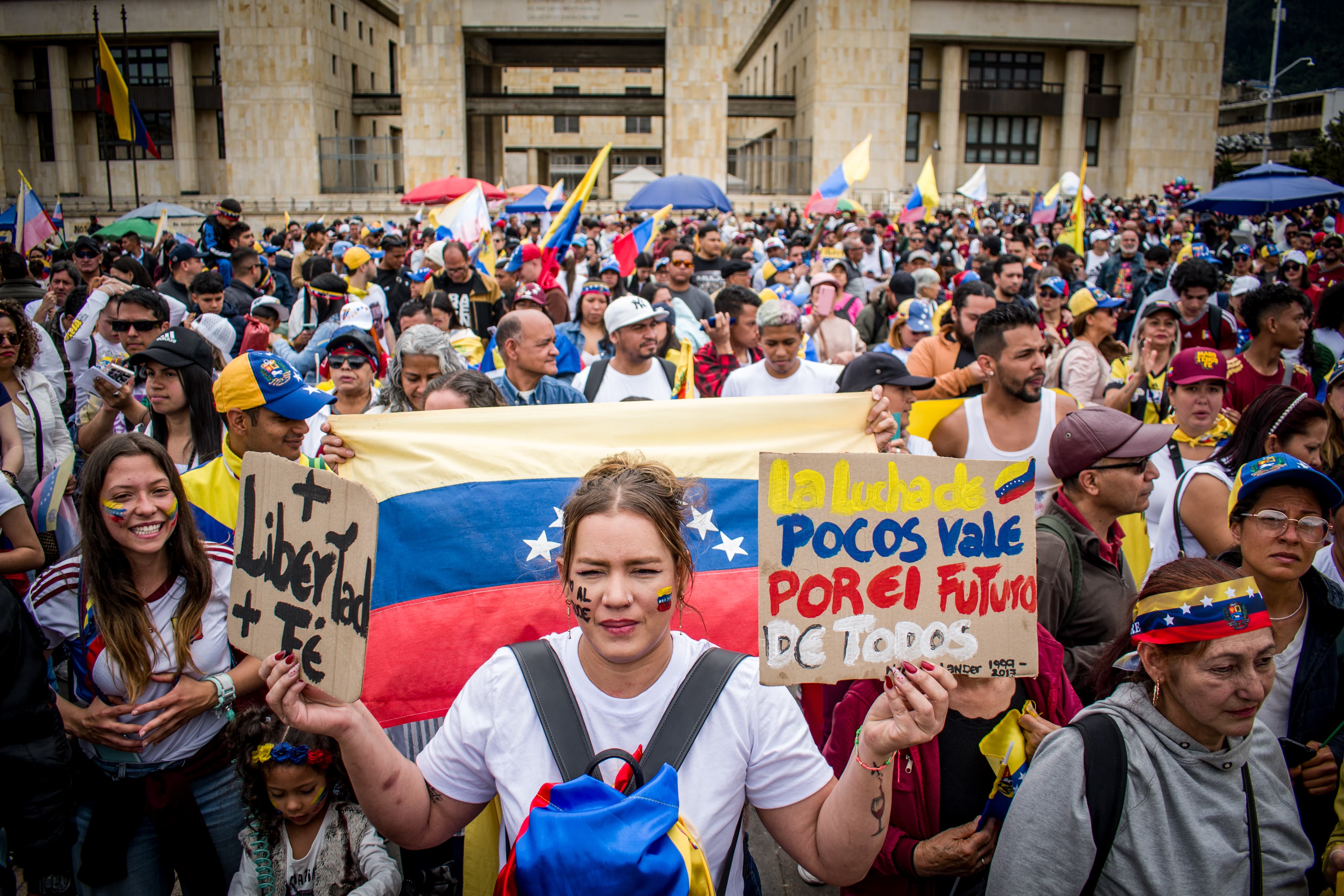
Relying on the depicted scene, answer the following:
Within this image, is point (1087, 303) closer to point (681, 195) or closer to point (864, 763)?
point (864, 763)

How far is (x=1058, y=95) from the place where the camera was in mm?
49875

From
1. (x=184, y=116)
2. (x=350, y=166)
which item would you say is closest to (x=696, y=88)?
(x=350, y=166)

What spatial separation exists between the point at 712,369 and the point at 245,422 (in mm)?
3768

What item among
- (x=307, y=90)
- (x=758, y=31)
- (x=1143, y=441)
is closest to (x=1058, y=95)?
(x=758, y=31)

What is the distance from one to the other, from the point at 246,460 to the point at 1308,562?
3062 millimetres

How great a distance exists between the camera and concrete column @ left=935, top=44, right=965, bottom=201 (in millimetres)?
49312

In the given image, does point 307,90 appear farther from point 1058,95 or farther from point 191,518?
point 191,518

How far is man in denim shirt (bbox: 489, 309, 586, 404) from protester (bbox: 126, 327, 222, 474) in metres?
1.44

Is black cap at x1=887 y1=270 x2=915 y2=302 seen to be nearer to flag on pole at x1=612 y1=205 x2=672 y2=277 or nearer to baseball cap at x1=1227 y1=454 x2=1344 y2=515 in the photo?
flag on pole at x1=612 y1=205 x2=672 y2=277

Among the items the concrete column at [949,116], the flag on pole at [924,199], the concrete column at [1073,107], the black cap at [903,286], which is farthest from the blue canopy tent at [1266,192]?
the concrete column at [1073,107]

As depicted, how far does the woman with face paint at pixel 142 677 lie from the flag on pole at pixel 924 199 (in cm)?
1667

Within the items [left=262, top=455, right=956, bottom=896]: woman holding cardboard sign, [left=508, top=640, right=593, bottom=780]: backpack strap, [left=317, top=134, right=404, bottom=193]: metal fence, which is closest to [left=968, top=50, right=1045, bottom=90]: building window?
[left=317, top=134, right=404, bottom=193]: metal fence

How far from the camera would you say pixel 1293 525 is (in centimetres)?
276

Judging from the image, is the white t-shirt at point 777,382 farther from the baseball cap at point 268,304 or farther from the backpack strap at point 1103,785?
the baseball cap at point 268,304
